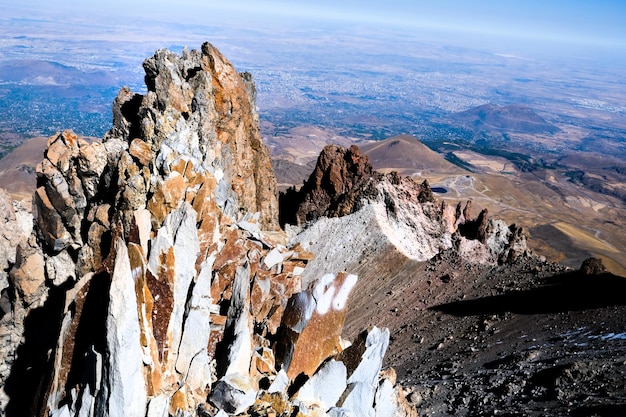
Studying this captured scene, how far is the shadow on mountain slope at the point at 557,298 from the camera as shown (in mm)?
30181

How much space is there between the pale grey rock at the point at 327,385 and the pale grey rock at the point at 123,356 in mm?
5544

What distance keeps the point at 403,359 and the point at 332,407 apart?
54.2ft

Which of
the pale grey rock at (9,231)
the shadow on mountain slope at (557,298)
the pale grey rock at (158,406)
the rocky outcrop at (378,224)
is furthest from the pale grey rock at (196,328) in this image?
the rocky outcrop at (378,224)

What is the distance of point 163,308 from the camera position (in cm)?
1600

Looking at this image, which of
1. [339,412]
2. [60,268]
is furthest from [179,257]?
[60,268]

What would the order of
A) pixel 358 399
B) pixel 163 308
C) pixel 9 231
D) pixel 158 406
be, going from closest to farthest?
pixel 158 406 → pixel 163 308 → pixel 358 399 → pixel 9 231

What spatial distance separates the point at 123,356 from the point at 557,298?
101 feet

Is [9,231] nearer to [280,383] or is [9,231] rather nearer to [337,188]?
[280,383]

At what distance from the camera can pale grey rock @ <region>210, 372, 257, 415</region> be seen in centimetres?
1417

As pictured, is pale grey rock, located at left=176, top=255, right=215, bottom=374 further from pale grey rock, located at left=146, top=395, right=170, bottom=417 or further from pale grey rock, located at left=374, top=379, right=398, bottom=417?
pale grey rock, located at left=374, top=379, right=398, bottom=417

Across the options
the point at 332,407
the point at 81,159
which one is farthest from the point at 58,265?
the point at 332,407

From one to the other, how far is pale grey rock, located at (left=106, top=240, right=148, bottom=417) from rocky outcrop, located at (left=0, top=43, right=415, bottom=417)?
0.11 ft

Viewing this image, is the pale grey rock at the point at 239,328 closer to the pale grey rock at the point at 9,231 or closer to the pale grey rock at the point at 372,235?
the pale grey rock at the point at 9,231

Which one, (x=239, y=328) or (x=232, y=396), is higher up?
(x=239, y=328)
